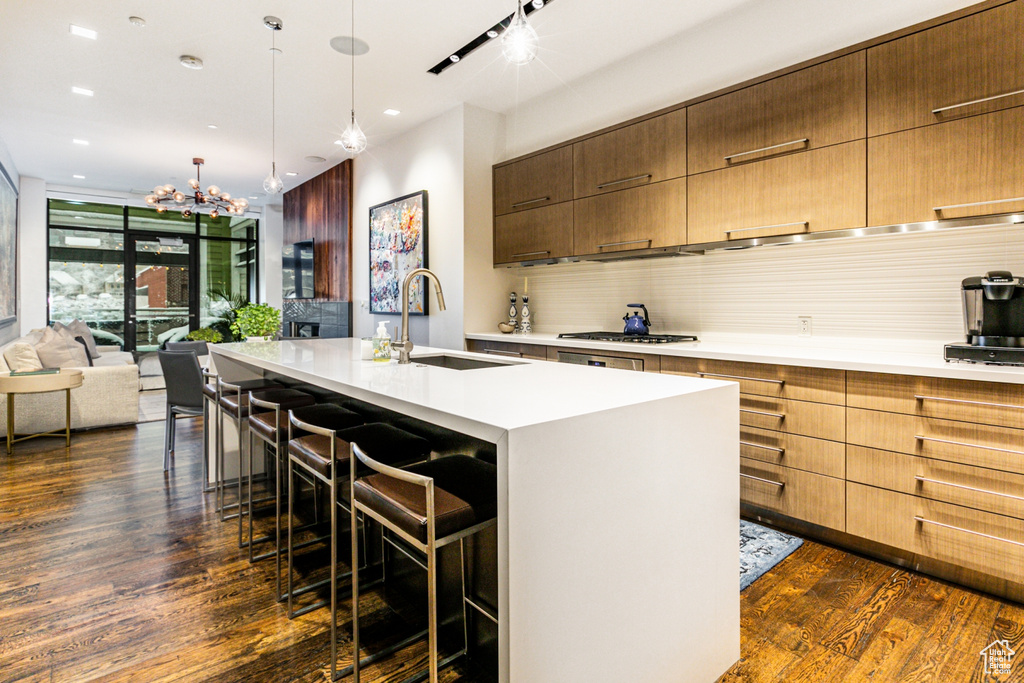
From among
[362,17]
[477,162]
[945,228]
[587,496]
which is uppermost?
[362,17]

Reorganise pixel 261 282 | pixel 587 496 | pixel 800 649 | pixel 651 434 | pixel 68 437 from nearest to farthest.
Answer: pixel 587 496 < pixel 651 434 < pixel 800 649 < pixel 68 437 < pixel 261 282

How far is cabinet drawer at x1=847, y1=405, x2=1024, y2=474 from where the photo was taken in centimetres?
189

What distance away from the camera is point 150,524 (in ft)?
8.96

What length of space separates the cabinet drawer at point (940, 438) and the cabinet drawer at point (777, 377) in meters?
0.13

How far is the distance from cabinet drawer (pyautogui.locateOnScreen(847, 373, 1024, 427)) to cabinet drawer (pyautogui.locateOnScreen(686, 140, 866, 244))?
0.79 metres

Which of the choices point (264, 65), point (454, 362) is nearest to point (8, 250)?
point (264, 65)

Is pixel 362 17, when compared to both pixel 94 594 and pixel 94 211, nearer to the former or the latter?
pixel 94 594

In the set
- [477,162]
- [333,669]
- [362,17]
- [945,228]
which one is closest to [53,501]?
[333,669]

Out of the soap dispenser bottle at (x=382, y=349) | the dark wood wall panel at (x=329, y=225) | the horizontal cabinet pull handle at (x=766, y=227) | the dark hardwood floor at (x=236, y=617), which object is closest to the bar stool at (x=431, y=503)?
the dark hardwood floor at (x=236, y=617)

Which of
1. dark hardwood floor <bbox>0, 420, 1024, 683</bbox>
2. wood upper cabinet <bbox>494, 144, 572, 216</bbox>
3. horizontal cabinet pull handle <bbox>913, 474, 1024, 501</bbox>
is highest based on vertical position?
wood upper cabinet <bbox>494, 144, 572, 216</bbox>

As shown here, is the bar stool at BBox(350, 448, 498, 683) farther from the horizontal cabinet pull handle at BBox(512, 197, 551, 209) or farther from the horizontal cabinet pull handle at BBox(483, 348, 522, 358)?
the horizontal cabinet pull handle at BBox(512, 197, 551, 209)

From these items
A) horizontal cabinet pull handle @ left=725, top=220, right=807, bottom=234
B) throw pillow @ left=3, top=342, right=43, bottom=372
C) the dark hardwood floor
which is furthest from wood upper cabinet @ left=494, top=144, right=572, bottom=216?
throw pillow @ left=3, top=342, right=43, bottom=372

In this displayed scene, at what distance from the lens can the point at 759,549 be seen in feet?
8.00

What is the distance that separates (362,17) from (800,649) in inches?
151
